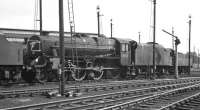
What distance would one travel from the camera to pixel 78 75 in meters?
23.0

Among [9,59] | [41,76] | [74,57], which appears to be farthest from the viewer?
[74,57]

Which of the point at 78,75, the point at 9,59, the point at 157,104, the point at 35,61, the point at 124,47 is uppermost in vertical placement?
the point at 124,47

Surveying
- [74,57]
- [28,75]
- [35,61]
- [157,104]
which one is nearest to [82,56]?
[74,57]

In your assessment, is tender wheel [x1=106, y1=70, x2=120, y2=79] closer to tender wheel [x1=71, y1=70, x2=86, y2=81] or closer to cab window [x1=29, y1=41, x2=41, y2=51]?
tender wheel [x1=71, y1=70, x2=86, y2=81]

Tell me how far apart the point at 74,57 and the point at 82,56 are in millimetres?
864

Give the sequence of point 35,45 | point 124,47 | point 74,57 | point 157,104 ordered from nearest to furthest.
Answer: point 157,104 < point 35,45 < point 74,57 < point 124,47

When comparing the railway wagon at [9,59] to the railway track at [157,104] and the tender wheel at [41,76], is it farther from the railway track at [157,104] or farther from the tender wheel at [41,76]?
the railway track at [157,104]

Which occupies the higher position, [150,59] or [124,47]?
[124,47]

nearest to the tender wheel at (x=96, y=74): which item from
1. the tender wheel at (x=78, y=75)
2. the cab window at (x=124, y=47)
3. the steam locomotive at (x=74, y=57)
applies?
the steam locomotive at (x=74, y=57)

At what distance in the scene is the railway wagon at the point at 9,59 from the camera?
18125 mm

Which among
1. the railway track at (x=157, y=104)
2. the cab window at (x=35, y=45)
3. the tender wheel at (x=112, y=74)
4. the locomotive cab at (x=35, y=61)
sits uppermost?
the cab window at (x=35, y=45)

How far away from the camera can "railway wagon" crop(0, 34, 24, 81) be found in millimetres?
18125

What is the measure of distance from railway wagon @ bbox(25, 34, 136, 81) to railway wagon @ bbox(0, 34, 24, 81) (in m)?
1.74

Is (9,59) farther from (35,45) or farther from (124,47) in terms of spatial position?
(124,47)
